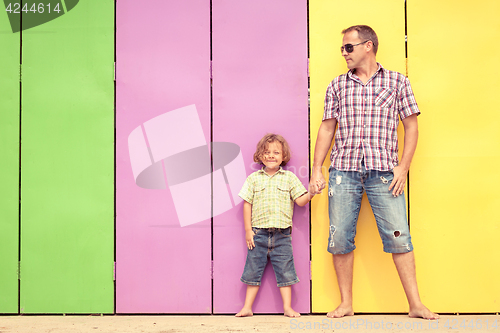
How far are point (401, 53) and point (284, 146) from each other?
1065mm

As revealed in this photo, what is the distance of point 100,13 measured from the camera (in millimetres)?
2596

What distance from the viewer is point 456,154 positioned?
98.0 inches

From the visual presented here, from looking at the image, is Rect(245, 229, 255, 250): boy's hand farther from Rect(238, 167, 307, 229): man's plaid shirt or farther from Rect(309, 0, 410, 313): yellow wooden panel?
Rect(309, 0, 410, 313): yellow wooden panel

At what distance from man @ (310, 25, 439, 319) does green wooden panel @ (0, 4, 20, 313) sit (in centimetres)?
213

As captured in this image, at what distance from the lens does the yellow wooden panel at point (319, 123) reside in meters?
2.49

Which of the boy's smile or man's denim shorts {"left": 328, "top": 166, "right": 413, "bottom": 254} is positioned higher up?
the boy's smile

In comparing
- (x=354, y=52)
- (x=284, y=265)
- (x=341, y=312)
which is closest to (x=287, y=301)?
(x=284, y=265)

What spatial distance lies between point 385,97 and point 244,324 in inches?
68.7

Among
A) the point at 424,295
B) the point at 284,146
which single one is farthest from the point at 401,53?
the point at 424,295

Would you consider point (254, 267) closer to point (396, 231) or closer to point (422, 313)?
point (396, 231)

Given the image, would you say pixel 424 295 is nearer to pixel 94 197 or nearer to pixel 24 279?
pixel 94 197

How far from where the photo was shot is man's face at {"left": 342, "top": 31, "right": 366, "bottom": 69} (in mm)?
2361

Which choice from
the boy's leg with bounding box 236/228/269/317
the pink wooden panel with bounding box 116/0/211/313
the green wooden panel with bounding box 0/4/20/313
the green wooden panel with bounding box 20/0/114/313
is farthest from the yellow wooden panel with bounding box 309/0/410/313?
the green wooden panel with bounding box 0/4/20/313

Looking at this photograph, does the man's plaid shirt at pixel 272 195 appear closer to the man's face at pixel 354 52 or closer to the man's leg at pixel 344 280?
the man's leg at pixel 344 280
